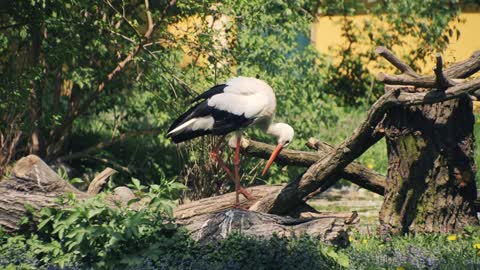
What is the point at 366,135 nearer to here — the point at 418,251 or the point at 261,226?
the point at 418,251

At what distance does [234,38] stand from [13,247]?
538 cm

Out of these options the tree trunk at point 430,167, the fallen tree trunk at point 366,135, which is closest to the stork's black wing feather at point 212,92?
the fallen tree trunk at point 366,135

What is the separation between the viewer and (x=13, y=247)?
6.67 metres

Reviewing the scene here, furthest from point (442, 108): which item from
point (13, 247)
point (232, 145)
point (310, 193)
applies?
point (13, 247)

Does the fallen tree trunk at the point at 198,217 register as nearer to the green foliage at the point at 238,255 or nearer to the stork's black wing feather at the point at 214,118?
the green foliage at the point at 238,255

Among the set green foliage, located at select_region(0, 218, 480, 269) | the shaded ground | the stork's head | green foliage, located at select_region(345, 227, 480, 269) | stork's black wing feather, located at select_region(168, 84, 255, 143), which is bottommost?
the shaded ground

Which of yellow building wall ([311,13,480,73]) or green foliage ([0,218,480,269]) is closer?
green foliage ([0,218,480,269])

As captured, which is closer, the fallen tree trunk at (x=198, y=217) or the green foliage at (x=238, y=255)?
the green foliage at (x=238, y=255)

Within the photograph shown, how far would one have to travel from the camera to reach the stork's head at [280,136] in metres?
8.45

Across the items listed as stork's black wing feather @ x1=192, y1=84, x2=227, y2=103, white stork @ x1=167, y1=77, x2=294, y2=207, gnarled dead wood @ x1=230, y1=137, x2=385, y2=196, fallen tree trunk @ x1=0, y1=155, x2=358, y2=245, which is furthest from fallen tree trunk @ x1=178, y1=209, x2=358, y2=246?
stork's black wing feather @ x1=192, y1=84, x2=227, y2=103

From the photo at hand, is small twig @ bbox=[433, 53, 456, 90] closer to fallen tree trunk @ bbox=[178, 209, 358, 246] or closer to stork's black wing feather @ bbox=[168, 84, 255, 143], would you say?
fallen tree trunk @ bbox=[178, 209, 358, 246]

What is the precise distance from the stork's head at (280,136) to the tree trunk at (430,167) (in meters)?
1.22

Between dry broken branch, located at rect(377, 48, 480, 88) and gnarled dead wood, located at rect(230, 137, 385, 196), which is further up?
dry broken branch, located at rect(377, 48, 480, 88)

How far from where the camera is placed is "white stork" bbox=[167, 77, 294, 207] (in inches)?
336
